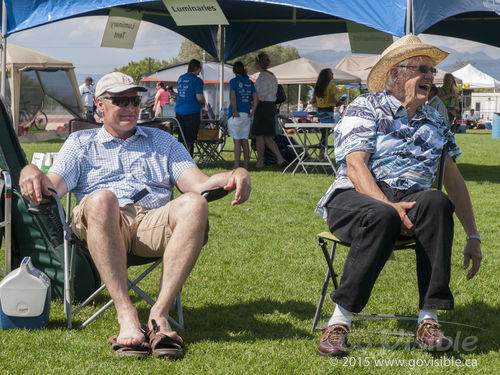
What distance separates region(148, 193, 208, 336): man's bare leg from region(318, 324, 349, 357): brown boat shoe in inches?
24.1

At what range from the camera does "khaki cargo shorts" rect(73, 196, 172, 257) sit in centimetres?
305

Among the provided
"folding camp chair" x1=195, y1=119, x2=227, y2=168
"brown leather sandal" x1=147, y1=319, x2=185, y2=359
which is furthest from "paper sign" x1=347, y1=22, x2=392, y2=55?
"brown leather sandal" x1=147, y1=319, x2=185, y2=359

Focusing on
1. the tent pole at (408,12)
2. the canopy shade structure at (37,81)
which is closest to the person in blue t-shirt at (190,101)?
the tent pole at (408,12)

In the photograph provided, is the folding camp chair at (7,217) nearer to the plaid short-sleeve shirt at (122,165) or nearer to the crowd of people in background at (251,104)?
the plaid short-sleeve shirt at (122,165)

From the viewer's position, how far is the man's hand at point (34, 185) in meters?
2.89

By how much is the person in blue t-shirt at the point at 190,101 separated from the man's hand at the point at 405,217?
289 inches

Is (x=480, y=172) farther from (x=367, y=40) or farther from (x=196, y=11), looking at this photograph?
(x=196, y=11)

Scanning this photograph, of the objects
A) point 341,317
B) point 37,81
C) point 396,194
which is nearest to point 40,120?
point 37,81

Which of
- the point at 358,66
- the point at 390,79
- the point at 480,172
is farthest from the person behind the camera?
the point at 358,66

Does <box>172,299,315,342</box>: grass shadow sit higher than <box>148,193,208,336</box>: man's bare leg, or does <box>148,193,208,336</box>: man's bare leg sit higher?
<box>148,193,208,336</box>: man's bare leg

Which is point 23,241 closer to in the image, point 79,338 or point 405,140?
point 79,338

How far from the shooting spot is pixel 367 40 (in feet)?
32.4

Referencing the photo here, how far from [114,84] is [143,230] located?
0.71 m

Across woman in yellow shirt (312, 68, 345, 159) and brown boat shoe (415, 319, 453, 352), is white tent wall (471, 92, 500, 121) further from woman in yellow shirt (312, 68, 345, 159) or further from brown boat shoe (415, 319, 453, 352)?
brown boat shoe (415, 319, 453, 352)
